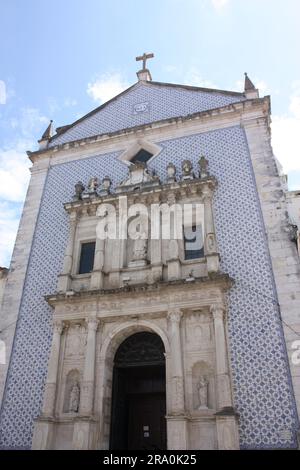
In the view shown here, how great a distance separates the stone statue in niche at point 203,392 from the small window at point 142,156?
268 inches

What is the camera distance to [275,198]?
10109 millimetres

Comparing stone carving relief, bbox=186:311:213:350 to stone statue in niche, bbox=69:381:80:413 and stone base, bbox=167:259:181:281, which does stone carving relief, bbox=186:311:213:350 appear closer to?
stone base, bbox=167:259:181:281

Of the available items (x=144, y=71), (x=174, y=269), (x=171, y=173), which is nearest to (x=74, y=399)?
(x=174, y=269)

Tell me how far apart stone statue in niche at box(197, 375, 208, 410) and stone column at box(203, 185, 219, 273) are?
235 cm

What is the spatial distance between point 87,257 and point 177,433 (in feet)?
16.9

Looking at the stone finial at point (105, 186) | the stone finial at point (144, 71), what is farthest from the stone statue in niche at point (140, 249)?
the stone finial at point (144, 71)

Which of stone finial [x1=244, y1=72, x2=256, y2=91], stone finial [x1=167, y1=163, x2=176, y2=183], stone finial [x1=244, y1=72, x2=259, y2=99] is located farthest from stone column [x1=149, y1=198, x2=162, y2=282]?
stone finial [x1=244, y1=72, x2=256, y2=91]

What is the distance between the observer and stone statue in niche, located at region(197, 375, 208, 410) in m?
8.29

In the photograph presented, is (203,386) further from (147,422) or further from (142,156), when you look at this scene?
(142,156)
